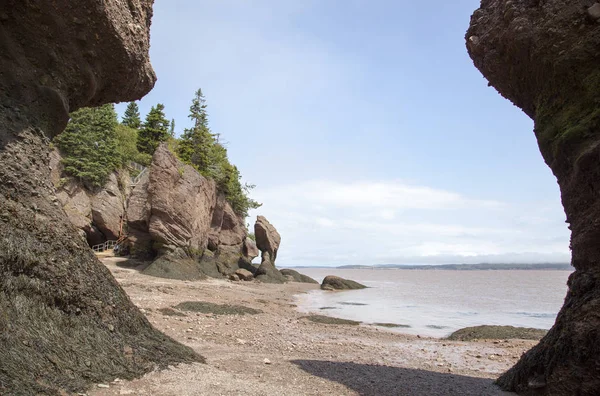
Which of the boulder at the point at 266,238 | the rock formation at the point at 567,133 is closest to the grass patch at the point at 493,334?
the rock formation at the point at 567,133

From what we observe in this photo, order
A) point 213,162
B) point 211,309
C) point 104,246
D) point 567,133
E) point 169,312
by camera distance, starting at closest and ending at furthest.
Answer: point 567,133 < point 169,312 < point 211,309 < point 104,246 < point 213,162

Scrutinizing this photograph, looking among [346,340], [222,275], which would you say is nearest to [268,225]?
[222,275]

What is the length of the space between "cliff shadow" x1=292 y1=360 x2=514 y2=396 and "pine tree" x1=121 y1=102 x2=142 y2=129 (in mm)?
56038

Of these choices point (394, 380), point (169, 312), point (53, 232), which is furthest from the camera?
point (169, 312)

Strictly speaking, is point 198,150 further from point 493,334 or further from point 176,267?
point 493,334

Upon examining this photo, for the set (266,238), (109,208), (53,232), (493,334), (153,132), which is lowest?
(493,334)

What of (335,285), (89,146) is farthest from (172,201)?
(335,285)

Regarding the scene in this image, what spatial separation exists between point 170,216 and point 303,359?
1998 cm

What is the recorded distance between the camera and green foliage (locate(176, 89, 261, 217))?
3516 centimetres

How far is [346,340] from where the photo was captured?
12.3 m

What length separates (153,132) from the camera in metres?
44.1

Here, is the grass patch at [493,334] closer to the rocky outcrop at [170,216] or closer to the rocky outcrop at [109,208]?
the rocky outcrop at [170,216]

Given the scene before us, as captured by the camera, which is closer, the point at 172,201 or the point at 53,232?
the point at 53,232

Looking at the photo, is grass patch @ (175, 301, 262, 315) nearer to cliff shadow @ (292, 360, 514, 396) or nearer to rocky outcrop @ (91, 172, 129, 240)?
cliff shadow @ (292, 360, 514, 396)
